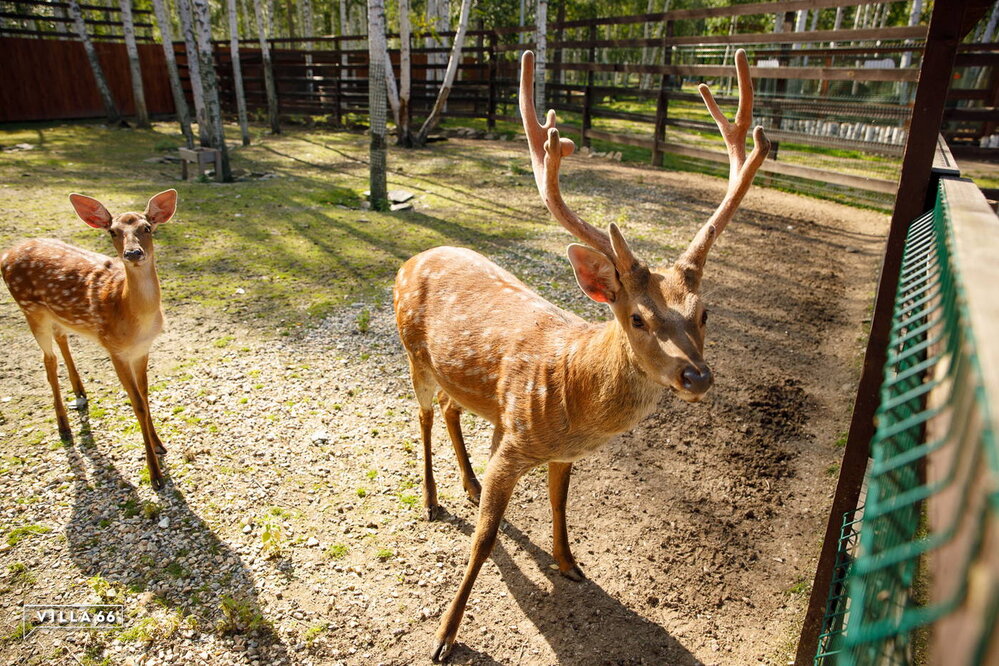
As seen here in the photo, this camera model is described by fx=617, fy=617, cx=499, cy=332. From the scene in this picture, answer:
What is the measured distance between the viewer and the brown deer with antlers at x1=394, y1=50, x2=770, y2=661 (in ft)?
7.98

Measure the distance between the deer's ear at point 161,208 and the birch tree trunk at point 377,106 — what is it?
5.45 m

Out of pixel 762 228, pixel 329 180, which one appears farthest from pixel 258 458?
pixel 329 180

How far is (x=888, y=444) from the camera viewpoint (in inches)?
57.0

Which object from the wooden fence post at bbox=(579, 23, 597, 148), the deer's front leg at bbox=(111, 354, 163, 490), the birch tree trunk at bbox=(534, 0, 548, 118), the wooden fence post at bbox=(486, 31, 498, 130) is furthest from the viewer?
the wooden fence post at bbox=(486, 31, 498, 130)

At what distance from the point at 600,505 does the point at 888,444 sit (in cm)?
248

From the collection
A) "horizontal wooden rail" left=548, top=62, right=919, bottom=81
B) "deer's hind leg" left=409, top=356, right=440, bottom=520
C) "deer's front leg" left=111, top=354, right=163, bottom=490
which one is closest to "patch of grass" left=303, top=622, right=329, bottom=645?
"deer's hind leg" left=409, top=356, right=440, bottom=520

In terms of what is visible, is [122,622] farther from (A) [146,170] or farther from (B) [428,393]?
(A) [146,170]

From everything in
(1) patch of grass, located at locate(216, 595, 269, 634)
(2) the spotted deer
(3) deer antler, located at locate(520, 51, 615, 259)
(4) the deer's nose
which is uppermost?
(3) deer antler, located at locate(520, 51, 615, 259)

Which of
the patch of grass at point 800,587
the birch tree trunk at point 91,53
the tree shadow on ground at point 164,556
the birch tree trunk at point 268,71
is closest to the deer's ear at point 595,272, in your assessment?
the patch of grass at point 800,587

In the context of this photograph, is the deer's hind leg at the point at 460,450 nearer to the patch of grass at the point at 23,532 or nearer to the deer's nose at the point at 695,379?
the deer's nose at the point at 695,379

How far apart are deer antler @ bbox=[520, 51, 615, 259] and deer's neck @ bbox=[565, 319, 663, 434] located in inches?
15.6

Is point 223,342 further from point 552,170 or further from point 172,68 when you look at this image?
point 172,68

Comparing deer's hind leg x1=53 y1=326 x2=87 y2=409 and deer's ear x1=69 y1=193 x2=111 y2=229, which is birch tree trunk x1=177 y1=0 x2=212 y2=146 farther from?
deer's ear x1=69 y1=193 x2=111 y2=229

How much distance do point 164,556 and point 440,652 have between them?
1.52 metres
